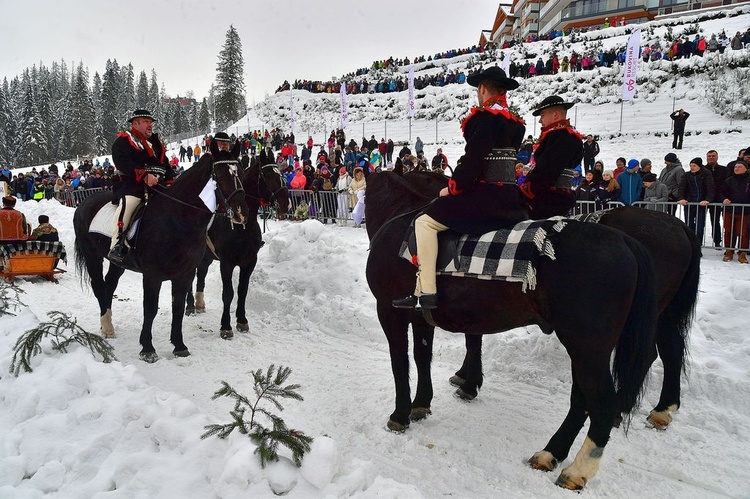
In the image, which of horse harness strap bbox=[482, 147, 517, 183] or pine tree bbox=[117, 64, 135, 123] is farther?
pine tree bbox=[117, 64, 135, 123]

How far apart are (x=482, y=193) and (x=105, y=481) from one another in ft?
10.7

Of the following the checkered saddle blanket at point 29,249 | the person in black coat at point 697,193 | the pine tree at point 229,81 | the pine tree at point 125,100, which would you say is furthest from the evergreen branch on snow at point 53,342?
the pine tree at point 125,100

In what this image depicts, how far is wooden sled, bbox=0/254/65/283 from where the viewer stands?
34.4ft

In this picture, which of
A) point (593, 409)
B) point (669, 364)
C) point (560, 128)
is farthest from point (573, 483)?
point (560, 128)

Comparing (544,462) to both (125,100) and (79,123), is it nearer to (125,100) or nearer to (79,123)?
(79,123)

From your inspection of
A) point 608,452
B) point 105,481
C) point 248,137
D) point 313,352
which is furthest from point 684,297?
point 248,137

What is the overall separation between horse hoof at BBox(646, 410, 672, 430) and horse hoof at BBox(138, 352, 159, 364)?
5.86m

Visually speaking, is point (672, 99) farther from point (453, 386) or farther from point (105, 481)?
point (105, 481)

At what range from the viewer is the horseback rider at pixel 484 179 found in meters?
3.81

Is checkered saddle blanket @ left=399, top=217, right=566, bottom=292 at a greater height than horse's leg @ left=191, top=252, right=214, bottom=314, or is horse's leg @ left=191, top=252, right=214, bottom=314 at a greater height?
checkered saddle blanket @ left=399, top=217, right=566, bottom=292

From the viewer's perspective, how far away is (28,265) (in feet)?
34.8

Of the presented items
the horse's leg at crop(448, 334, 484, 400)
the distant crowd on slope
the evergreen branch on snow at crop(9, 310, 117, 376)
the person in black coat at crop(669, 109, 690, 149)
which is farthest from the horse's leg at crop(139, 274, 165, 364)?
the person in black coat at crop(669, 109, 690, 149)

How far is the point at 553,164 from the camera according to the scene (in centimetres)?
427

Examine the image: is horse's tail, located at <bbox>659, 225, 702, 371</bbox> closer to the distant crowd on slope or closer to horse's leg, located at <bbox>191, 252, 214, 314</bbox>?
horse's leg, located at <bbox>191, 252, 214, 314</bbox>
